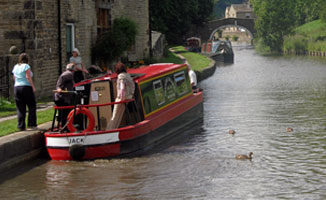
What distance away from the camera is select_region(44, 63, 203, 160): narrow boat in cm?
1138

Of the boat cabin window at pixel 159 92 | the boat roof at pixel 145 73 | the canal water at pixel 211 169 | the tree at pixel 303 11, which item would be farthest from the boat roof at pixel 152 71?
the tree at pixel 303 11

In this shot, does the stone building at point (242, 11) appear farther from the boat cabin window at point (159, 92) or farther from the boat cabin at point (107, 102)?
the boat cabin at point (107, 102)

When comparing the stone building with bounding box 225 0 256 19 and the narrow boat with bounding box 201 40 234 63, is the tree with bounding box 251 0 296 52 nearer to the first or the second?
the narrow boat with bounding box 201 40 234 63

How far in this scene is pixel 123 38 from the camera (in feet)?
73.0

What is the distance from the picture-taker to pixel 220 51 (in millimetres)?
47469

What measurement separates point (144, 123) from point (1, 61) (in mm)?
5450

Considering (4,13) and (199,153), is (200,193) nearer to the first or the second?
(199,153)

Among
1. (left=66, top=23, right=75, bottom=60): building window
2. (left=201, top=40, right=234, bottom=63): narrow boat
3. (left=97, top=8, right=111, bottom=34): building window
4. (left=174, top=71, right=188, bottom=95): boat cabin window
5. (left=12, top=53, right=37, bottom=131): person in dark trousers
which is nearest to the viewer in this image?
(left=12, top=53, right=37, bottom=131): person in dark trousers

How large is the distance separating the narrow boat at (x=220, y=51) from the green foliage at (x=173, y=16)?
362cm

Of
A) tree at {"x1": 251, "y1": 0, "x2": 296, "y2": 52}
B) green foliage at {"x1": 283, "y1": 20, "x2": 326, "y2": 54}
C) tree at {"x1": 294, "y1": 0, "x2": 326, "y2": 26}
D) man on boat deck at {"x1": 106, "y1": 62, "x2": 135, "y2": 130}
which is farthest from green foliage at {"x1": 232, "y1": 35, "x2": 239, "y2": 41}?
man on boat deck at {"x1": 106, "y1": 62, "x2": 135, "y2": 130}

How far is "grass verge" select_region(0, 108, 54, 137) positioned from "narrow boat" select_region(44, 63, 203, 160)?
45 centimetres

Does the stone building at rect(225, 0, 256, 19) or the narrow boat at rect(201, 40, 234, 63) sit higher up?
the stone building at rect(225, 0, 256, 19)

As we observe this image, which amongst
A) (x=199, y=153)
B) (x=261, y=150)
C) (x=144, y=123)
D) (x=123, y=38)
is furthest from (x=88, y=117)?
(x=123, y=38)

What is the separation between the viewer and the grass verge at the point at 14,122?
11664 mm
